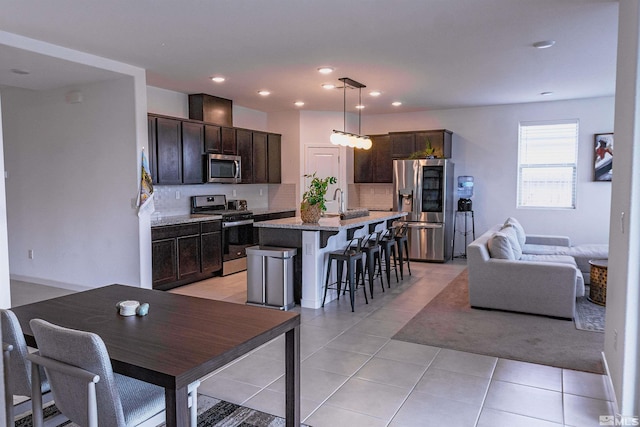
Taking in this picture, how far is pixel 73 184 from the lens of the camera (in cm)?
573

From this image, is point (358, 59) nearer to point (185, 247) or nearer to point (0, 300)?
point (185, 247)

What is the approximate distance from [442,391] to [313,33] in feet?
10.2

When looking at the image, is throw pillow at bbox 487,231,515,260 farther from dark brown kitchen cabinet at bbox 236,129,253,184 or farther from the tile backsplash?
the tile backsplash

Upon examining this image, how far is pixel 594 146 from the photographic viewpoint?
23.3ft

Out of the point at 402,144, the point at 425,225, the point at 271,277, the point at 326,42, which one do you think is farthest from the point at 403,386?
the point at 402,144

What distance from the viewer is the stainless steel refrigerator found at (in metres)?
7.55

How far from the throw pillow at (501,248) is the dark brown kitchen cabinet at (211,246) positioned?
368 centimetres

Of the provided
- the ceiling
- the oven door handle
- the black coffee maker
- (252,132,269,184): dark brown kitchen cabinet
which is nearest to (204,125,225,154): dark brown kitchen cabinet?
the ceiling

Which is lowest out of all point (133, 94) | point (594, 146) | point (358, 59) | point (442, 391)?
point (442, 391)

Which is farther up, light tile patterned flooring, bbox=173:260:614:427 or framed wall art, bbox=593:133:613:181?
framed wall art, bbox=593:133:613:181

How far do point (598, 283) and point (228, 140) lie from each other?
533 centimetres

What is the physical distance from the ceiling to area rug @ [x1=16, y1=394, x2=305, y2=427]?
2.82m

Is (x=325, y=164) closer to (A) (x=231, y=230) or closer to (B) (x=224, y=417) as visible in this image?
(A) (x=231, y=230)

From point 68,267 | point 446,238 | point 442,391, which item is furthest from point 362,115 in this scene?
point 442,391
